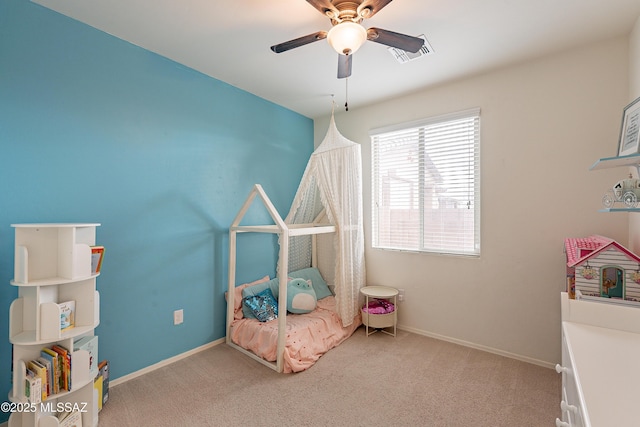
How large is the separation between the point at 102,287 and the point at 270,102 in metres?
2.43

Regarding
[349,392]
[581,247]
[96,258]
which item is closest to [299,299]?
[349,392]

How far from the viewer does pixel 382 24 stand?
1982 millimetres

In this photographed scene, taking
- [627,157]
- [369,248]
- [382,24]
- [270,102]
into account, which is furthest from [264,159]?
[627,157]

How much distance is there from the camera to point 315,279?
350 cm

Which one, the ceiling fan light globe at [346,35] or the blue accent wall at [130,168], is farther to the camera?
the blue accent wall at [130,168]

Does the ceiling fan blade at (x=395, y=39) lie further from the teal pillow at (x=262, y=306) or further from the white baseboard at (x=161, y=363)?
the white baseboard at (x=161, y=363)

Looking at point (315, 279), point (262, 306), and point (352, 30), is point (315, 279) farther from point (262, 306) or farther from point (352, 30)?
point (352, 30)

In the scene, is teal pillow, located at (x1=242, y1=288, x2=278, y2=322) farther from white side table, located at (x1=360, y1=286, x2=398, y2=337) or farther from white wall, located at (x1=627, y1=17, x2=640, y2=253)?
white wall, located at (x1=627, y1=17, x2=640, y2=253)

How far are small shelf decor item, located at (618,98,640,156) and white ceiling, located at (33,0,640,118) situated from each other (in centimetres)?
83

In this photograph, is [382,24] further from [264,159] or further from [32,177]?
[32,177]

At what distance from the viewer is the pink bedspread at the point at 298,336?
2410mm

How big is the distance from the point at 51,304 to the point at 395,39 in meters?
2.39

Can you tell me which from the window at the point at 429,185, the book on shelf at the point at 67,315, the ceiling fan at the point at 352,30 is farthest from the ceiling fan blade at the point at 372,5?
the book on shelf at the point at 67,315

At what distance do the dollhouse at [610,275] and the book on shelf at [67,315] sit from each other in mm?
2846
